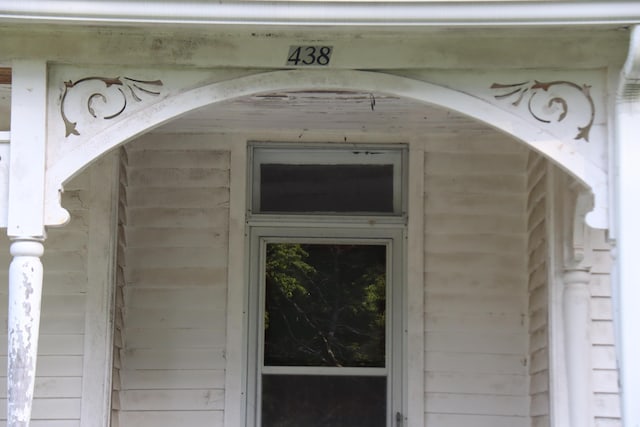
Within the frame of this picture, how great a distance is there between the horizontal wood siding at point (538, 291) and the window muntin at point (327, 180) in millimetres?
831

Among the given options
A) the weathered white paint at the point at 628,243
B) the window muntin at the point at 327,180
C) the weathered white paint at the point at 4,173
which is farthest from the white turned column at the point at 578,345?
the weathered white paint at the point at 4,173

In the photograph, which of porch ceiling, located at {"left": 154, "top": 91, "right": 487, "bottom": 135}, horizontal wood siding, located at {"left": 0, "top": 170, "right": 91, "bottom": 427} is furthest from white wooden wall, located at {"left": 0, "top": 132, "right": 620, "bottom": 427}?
porch ceiling, located at {"left": 154, "top": 91, "right": 487, "bottom": 135}

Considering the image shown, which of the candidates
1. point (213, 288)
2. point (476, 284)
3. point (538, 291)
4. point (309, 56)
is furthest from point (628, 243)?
point (213, 288)

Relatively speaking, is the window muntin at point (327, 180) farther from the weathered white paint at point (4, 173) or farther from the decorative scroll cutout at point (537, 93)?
the weathered white paint at point (4, 173)

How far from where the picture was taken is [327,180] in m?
6.43

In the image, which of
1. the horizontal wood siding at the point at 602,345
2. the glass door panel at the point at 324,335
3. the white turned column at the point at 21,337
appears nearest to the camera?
the white turned column at the point at 21,337

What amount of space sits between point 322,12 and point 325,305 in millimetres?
2623

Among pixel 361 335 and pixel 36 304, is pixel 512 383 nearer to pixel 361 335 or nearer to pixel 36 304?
pixel 361 335

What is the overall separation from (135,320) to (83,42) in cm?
228

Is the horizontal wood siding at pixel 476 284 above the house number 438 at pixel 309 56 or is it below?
below

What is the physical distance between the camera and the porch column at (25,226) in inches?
167

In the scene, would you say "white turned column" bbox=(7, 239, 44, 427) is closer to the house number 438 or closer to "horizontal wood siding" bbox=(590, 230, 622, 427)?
the house number 438

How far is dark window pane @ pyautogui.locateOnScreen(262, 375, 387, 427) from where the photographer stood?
20.4ft

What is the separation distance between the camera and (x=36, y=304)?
14.1ft
